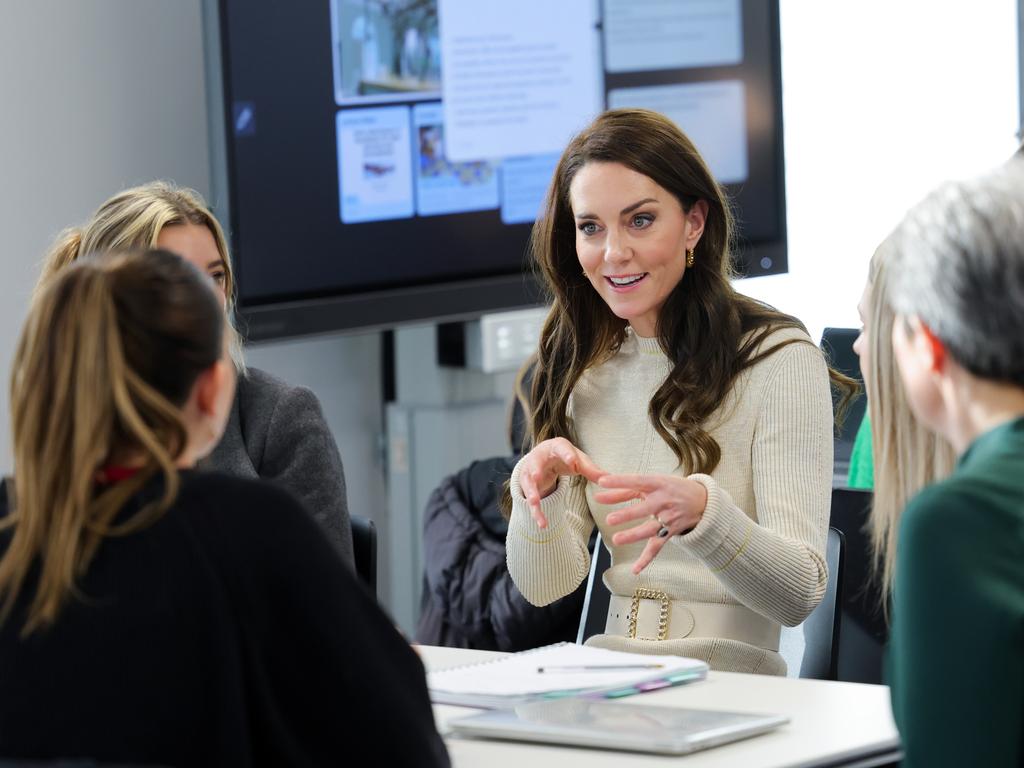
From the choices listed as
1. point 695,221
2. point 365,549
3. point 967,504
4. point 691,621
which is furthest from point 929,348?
point 365,549

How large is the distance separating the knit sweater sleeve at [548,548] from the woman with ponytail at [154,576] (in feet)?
3.17

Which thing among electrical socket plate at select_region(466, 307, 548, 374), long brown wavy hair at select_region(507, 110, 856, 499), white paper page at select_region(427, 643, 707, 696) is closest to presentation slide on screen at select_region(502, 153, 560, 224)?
electrical socket plate at select_region(466, 307, 548, 374)

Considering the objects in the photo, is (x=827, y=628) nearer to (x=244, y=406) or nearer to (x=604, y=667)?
(x=604, y=667)

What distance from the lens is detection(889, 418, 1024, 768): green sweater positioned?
1267 mm

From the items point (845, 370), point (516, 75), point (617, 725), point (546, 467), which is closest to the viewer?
point (617, 725)

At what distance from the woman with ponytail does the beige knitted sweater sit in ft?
2.68

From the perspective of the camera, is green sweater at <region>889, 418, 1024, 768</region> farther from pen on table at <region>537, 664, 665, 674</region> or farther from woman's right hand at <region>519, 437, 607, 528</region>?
woman's right hand at <region>519, 437, 607, 528</region>

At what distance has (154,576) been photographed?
4.19ft

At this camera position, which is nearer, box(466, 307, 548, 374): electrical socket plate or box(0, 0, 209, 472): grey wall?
box(0, 0, 209, 472): grey wall

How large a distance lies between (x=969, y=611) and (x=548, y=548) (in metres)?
1.12

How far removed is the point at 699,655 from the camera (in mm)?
2203

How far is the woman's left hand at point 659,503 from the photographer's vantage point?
1.95m

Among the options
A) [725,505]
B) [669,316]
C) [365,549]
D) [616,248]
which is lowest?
[365,549]

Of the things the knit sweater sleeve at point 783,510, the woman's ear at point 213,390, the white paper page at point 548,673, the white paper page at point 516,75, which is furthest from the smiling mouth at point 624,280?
the white paper page at point 516,75
